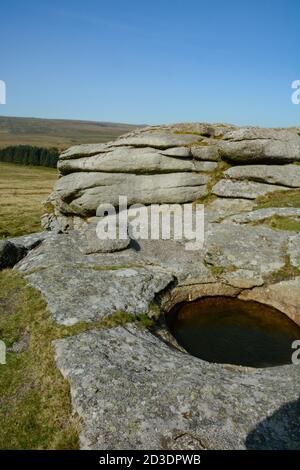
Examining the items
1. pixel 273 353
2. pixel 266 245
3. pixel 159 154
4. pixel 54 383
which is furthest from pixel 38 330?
pixel 159 154

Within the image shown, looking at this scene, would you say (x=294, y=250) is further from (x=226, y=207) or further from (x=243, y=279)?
(x=226, y=207)

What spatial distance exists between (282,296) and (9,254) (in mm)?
16956

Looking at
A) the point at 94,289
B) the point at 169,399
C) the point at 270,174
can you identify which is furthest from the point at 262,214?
the point at 169,399

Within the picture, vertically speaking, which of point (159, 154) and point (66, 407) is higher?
point (159, 154)

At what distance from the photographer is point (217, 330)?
19.5 m

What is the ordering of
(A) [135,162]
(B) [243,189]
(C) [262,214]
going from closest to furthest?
(C) [262,214], (A) [135,162], (B) [243,189]

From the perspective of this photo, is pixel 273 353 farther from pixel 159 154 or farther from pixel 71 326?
pixel 159 154

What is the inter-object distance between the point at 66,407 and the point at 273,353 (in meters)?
10.6

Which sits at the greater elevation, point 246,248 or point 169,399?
point 246,248

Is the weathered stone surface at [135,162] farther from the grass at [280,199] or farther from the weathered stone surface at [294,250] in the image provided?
the weathered stone surface at [294,250]

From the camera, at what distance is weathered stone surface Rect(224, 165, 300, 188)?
31.0 m

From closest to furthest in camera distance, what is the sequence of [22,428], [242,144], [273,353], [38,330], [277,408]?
1. [22,428]
2. [277,408]
3. [38,330]
4. [273,353]
5. [242,144]

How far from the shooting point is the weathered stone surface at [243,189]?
30.8m

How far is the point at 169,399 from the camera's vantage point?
1180 centimetres
